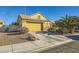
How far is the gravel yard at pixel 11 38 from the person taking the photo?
7.05 meters

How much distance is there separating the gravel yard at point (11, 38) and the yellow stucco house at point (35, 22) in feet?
1.35

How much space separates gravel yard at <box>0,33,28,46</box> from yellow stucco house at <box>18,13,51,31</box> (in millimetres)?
412

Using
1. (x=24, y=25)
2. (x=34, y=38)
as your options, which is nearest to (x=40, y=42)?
(x=34, y=38)

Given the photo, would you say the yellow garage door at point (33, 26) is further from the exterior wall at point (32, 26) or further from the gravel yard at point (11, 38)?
the gravel yard at point (11, 38)

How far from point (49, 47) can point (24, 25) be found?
47.1 inches

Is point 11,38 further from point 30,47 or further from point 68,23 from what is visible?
point 68,23

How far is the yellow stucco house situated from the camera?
23.5ft

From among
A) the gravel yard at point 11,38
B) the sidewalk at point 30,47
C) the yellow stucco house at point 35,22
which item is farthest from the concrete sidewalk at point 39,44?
the yellow stucco house at point 35,22

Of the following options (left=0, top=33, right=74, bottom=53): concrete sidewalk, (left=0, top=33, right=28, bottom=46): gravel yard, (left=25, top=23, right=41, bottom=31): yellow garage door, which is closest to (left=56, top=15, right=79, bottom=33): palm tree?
(left=0, top=33, right=74, bottom=53): concrete sidewalk

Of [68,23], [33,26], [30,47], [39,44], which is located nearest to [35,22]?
[33,26]

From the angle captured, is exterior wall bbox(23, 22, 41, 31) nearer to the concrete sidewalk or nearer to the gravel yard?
the concrete sidewalk

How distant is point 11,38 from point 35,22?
1.07 meters

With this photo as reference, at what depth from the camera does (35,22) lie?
7.40 metres
